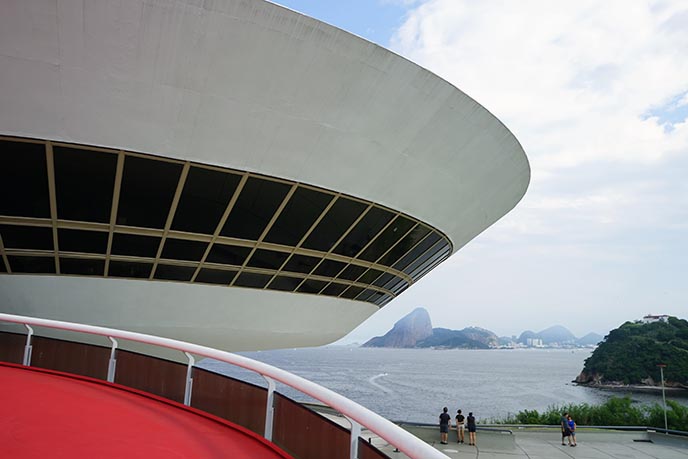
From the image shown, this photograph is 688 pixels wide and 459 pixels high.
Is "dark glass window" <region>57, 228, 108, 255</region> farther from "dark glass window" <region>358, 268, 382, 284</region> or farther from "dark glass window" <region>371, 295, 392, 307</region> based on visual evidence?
"dark glass window" <region>371, 295, 392, 307</region>

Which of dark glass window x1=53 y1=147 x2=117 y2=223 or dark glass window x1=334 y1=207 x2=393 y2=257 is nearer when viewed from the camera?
dark glass window x1=53 y1=147 x2=117 y2=223

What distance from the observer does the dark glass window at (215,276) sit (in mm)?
12156

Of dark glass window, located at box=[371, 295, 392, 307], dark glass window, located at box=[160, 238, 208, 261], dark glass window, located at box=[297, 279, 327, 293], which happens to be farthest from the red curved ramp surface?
dark glass window, located at box=[371, 295, 392, 307]

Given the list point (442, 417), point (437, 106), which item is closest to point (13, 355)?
point (437, 106)

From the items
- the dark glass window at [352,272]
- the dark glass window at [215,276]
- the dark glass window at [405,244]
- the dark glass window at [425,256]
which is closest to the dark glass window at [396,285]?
the dark glass window at [425,256]

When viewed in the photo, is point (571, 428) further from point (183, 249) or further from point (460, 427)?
point (183, 249)

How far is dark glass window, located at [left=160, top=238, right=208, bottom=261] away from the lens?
11.2 m

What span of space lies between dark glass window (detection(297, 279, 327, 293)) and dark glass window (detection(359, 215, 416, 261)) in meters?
1.38

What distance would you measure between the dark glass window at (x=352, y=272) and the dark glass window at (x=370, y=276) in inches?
10.1

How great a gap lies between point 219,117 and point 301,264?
4.82 m

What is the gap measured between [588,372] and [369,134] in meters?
106

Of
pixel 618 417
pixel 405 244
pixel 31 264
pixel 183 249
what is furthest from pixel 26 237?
pixel 618 417

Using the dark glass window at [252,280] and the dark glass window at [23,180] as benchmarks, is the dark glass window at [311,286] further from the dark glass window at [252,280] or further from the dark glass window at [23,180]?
the dark glass window at [23,180]

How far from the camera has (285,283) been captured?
13.5 meters
